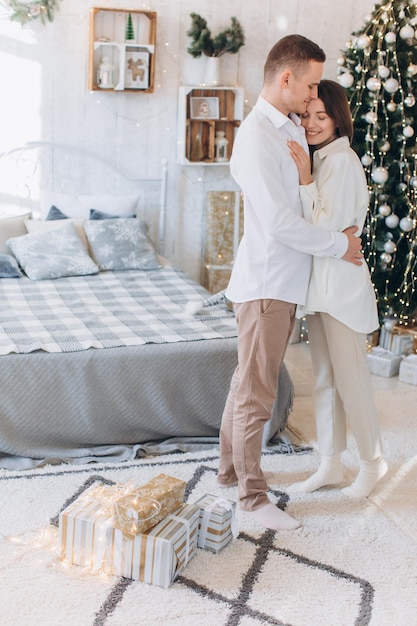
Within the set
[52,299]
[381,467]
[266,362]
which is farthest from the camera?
[52,299]

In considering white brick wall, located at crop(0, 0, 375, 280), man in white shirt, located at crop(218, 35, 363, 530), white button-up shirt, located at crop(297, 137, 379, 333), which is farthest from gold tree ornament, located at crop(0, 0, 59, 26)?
white button-up shirt, located at crop(297, 137, 379, 333)

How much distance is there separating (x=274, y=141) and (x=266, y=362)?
70 centimetres

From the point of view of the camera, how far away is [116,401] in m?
3.02

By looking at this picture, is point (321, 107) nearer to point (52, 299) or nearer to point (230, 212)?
point (52, 299)

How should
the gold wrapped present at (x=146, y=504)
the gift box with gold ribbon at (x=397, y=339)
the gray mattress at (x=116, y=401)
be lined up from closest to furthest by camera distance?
the gold wrapped present at (x=146, y=504), the gray mattress at (x=116, y=401), the gift box with gold ribbon at (x=397, y=339)

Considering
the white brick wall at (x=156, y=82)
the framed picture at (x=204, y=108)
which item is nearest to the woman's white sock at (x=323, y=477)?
the white brick wall at (x=156, y=82)

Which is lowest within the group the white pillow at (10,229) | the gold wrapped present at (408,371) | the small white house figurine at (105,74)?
the gold wrapped present at (408,371)

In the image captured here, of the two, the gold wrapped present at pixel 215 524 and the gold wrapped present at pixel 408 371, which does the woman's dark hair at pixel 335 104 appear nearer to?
the gold wrapped present at pixel 215 524

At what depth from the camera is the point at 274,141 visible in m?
2.38

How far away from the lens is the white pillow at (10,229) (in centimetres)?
439

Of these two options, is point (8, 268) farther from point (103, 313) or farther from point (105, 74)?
point (105, 74)

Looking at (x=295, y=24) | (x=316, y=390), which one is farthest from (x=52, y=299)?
(x=295, y=24)

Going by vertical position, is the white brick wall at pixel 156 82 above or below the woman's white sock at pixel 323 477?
above

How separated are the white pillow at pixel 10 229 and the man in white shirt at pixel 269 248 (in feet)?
7.37
